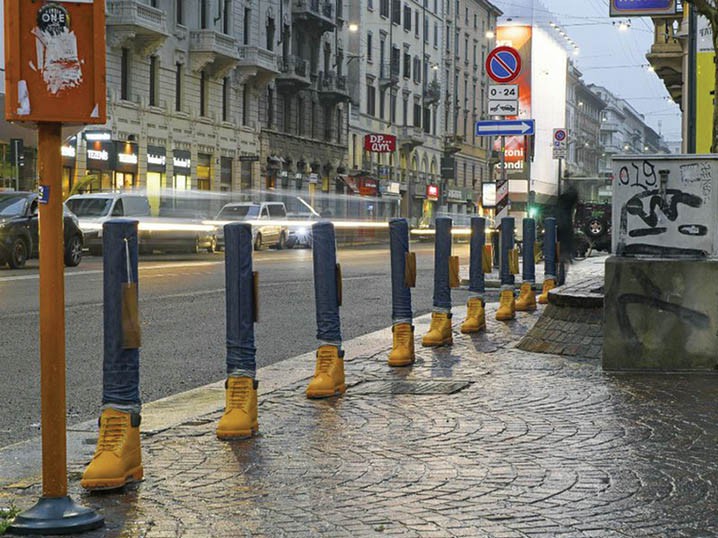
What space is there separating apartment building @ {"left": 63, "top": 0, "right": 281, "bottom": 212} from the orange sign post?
33822 millimetres

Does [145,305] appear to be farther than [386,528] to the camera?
Yes

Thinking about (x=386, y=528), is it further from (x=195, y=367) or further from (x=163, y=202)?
(x=163, y=202)

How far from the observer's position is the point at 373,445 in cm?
650

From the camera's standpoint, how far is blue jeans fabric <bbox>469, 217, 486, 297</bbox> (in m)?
12.9

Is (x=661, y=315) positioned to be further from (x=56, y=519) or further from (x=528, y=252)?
(x=528, y=252)

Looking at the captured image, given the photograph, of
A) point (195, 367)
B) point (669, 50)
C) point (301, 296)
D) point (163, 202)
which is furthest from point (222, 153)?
point (195, 367)

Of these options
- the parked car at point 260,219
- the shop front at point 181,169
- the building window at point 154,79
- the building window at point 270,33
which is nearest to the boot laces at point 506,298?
the parked car at point 260,219

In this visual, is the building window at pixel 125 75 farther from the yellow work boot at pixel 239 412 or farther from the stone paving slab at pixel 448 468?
the yellow work boot at pixel 239 412

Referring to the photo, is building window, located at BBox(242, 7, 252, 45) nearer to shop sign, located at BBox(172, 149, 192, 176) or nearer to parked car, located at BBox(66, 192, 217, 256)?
shop sign, located at BBox(172, 149, 192, 176)

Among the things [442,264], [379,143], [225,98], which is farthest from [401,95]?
[442,264]

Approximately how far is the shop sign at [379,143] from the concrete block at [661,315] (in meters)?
62.0

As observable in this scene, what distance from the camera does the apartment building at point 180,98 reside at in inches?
1660

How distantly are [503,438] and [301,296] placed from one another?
11.9 meters

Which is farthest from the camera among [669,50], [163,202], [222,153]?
[222,153]
